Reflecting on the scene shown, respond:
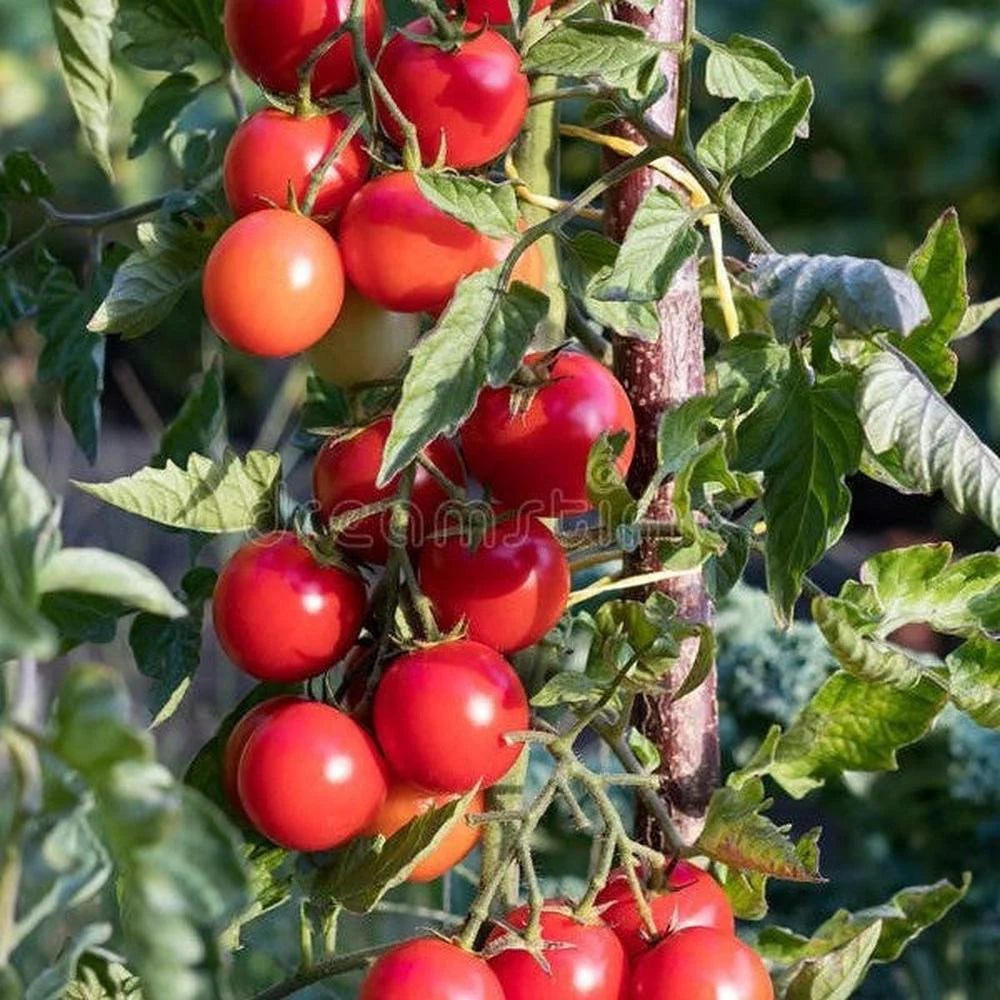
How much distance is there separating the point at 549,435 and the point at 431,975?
0.23 meters

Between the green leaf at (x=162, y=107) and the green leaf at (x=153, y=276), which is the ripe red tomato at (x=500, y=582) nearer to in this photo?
the green leaf at (x=153, y=276)

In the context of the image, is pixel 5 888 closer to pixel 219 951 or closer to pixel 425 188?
pixel 219 951

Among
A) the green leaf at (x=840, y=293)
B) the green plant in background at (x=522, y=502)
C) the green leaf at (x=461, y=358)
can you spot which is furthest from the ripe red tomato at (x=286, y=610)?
the green leaf at (x=840, y=293)

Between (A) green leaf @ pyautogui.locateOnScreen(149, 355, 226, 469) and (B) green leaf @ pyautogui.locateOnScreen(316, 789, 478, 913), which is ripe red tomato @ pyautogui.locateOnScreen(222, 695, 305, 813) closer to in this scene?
(B) green leaf @ pyautogui.locateOnScreen(316, 789, 478, 913)

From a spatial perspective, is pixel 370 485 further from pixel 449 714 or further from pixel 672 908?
pixel 672 908

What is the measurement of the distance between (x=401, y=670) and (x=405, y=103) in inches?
9.5

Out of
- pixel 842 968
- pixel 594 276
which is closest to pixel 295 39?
pixel 594 276

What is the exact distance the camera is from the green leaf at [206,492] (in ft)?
2.61

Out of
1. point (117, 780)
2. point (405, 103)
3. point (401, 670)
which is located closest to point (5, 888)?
point (117, 780)

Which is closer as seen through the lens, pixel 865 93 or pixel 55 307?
pixel 55 307

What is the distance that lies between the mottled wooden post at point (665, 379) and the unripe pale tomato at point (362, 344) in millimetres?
129

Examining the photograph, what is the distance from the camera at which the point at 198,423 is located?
39.7 inches

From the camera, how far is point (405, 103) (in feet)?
2.53

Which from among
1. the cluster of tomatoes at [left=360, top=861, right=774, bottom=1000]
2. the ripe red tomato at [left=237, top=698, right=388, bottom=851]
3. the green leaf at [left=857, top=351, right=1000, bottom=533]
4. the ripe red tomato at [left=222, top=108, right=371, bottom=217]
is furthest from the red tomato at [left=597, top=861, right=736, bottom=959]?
the ripe red tomato at [left=222, top=108, right=371, bottom=217]
